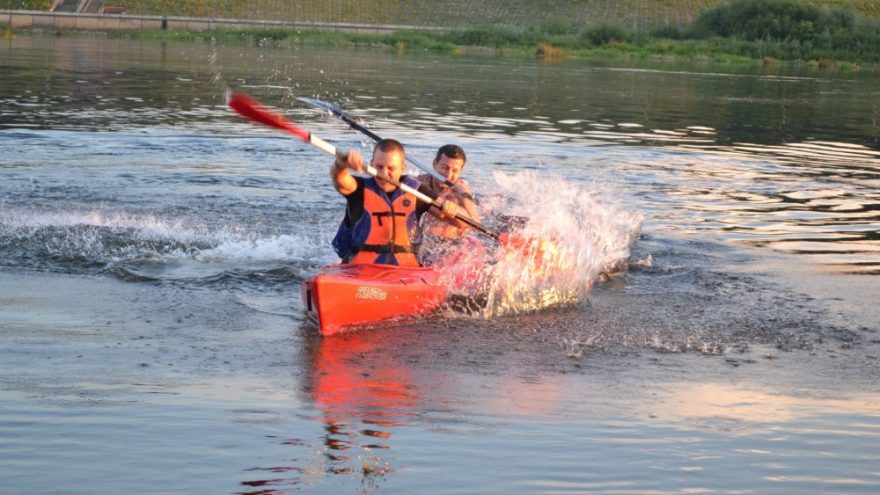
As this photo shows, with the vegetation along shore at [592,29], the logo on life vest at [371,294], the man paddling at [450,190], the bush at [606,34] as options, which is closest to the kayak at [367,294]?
the logo on life vest at [371,294]

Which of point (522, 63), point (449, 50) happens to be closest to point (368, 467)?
point (522, 63)

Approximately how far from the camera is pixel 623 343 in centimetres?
854

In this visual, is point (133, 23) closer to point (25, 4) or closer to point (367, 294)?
point (25, 4)

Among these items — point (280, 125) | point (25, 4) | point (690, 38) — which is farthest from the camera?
point (690, 38)

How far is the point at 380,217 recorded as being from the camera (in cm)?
903

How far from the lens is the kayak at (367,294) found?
8.34 m

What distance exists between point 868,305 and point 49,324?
5.83 metres

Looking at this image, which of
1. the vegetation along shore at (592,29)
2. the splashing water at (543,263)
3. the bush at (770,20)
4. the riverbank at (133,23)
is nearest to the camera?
the splashing water at (543,263)

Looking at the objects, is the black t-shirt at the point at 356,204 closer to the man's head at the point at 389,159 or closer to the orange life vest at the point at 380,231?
the orange life vest at the point at 380,231

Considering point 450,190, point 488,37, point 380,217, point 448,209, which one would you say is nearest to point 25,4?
point 488,37

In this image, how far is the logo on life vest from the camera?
27.8 feet

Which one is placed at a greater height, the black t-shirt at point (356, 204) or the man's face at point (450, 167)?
the man's face at point (450, 167)

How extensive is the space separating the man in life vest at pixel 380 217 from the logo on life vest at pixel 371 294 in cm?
45

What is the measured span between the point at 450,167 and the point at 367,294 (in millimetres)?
2014
